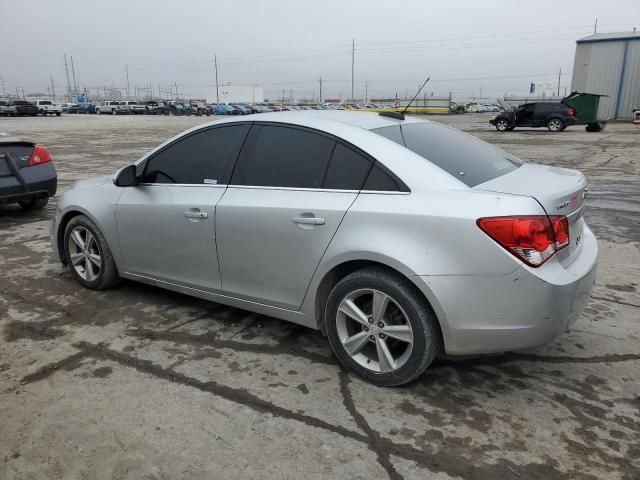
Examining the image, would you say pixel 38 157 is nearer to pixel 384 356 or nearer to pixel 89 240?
pixel 89 240

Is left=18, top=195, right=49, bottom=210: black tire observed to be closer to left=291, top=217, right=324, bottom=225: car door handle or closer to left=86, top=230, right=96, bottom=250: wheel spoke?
left=86, top=230, right=96, bottom=250: wheel spoke

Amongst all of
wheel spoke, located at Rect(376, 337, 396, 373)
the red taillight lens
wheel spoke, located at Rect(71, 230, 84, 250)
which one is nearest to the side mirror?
wheel spoke, located at Rect(71, 230, 84, 250)

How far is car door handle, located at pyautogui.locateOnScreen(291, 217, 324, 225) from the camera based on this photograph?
3.02m

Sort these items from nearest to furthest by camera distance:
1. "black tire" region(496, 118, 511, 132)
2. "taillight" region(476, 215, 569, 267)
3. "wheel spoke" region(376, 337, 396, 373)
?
1. "taillight" region(476, 215, 569, 267)
2. "wheel spoke" region(376, 337, 396, 373)
3. "black tire" region(496, 118, 511, 132)

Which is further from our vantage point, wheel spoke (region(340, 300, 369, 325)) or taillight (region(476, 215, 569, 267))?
wheel spoke (region(340, 300, 369, 325))

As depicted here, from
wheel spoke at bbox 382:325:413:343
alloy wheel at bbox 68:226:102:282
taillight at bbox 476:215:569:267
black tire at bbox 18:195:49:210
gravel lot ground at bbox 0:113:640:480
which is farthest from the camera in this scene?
black tire at bbox 18:195:49:210

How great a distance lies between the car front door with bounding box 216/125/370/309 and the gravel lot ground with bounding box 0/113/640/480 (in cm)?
52

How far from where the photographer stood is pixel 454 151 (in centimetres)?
332

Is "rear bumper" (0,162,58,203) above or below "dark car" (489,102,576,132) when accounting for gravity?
below

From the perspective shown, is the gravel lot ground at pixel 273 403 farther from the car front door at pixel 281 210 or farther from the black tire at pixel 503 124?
the black tire at pixel 503 124

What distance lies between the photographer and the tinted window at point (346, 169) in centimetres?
302

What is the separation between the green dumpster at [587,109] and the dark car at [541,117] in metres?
0.69

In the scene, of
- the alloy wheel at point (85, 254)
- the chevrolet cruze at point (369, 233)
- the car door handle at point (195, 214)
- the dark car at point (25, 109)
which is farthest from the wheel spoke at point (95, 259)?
the dark car at point (25, 109)

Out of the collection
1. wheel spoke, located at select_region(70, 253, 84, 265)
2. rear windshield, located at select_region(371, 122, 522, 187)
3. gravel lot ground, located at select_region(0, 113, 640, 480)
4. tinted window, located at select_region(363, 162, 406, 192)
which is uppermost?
rear windshield, located at select_region(371, 122, 522, 187)
